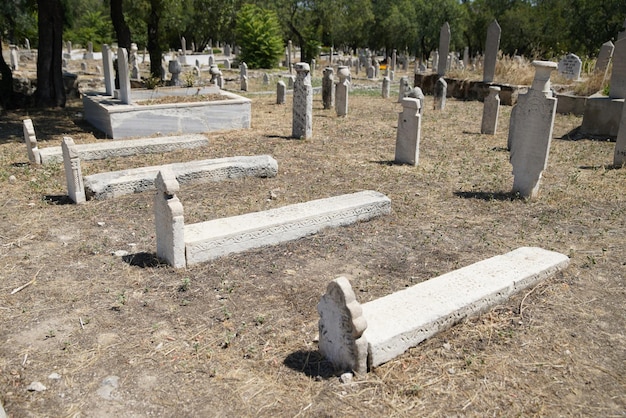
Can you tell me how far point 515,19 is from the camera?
3941 centimetres

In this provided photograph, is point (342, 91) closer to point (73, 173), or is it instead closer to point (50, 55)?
point (50, 55)

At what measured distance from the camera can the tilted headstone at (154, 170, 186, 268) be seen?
15.5ft

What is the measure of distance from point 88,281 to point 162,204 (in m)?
0.96

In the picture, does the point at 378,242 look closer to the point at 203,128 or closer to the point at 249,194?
the point at 249,194

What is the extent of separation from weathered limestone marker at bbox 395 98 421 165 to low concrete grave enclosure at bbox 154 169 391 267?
104 inches

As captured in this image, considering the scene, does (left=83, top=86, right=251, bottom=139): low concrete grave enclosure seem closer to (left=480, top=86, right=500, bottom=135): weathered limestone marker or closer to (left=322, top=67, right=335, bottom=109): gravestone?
(left=322, top=67, right=335, bottom=109): gravestone

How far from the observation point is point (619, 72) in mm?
11555

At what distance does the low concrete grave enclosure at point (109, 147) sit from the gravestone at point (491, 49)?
450 inches

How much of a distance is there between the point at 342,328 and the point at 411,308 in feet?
2.46

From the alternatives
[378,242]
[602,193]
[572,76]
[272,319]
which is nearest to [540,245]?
[378,242]

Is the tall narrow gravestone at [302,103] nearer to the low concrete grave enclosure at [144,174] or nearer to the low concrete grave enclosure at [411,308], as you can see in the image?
the low concrete grave enclosure at [144,174]

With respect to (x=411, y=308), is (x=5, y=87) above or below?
above

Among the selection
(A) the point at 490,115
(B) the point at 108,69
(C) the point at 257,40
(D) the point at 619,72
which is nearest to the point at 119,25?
(B) the point at 108,69

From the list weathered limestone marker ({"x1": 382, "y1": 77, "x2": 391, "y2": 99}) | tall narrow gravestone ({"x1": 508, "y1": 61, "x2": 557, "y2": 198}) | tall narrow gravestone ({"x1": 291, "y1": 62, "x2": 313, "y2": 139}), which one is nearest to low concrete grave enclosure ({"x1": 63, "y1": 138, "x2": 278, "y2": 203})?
tall narrow gravestone ({"x1": 291, "y1": 62, "x2": 313, "y2": 139})
